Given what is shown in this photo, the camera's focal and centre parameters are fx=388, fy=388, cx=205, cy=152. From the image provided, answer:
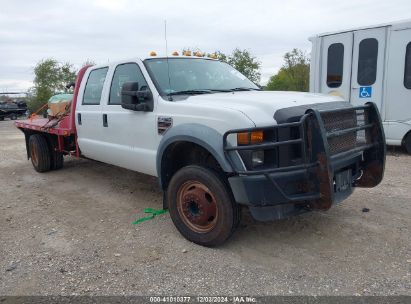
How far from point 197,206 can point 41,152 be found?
459 centimetres

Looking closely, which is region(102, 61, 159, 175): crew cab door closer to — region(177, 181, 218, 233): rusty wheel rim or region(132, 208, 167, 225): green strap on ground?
region(132, 208, 167, 225): green strap on ground

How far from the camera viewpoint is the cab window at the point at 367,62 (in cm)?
817

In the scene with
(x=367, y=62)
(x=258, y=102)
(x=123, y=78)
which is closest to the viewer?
(x=258, y=102)

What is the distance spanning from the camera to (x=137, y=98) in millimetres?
4324

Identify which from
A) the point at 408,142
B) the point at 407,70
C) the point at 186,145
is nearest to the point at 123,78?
the point at 186,145

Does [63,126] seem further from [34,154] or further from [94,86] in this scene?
[34,154]

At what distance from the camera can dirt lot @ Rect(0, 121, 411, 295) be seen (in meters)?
3.10

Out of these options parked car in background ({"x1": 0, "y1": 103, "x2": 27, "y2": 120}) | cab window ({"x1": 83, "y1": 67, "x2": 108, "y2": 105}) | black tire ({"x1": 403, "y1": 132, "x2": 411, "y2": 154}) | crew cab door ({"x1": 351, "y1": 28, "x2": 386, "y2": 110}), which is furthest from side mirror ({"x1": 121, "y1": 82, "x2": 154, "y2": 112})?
parked car in background ({"x1": 0, "y1": 103, "x2": 27, "y2": 120})

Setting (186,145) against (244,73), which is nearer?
(186,145)

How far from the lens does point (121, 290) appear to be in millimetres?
3064

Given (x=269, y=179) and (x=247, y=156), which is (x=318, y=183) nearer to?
(x=269, y=179)

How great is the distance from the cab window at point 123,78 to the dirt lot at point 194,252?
1.45m

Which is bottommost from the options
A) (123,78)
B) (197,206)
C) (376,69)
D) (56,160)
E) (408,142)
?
(56,160)

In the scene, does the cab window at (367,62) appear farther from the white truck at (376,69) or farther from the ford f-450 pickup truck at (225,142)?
the ford f-450 pickup truck at (225,142)
